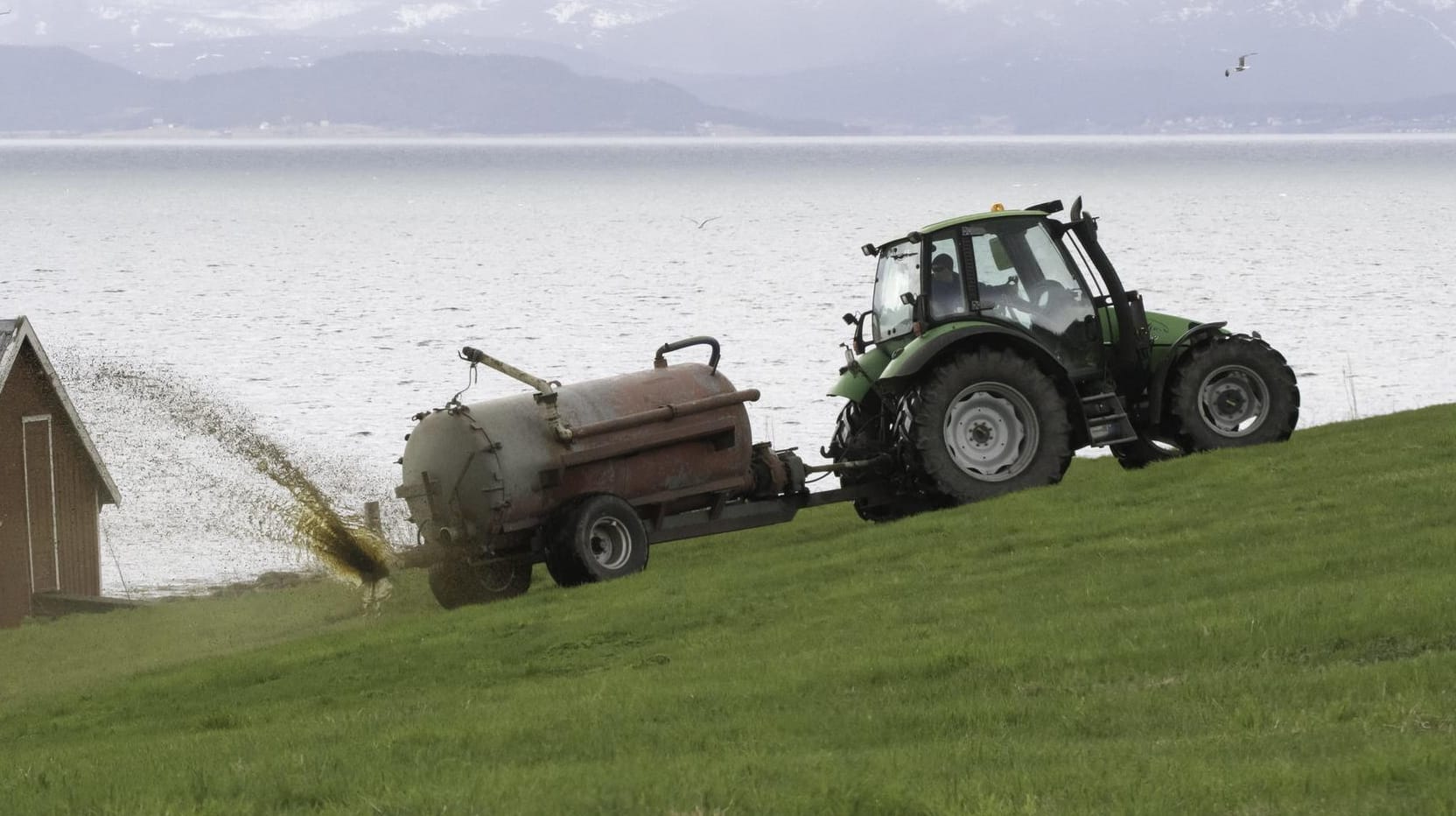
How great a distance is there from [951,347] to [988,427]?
942 mm

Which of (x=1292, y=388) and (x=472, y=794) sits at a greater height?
(x=1292, y=388)

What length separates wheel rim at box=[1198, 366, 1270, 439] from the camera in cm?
1922

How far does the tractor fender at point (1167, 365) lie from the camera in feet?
62.0

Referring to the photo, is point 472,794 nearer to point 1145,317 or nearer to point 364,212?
point 1145,317

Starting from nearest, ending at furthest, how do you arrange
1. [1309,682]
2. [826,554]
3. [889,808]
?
[889,808]
[1309,682]
[826,554]

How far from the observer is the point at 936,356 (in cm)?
1812

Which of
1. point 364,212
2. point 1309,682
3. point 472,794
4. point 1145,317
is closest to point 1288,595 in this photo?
point 1309,682

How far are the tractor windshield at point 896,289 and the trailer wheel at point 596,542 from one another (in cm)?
354

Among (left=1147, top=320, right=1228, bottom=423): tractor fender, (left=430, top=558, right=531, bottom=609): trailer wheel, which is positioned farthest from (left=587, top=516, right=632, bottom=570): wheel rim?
(left=1147, top=320, right=1228, bottom=423): tractor fender

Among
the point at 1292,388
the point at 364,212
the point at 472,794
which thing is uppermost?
the point at 364,212

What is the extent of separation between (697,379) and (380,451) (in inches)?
964

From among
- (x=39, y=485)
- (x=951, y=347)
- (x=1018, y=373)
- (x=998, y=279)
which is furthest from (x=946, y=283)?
(x=39, y=485)

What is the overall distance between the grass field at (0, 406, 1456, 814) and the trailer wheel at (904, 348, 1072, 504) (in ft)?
1.59

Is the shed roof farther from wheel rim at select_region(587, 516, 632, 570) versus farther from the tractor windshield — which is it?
the tractor windshield
